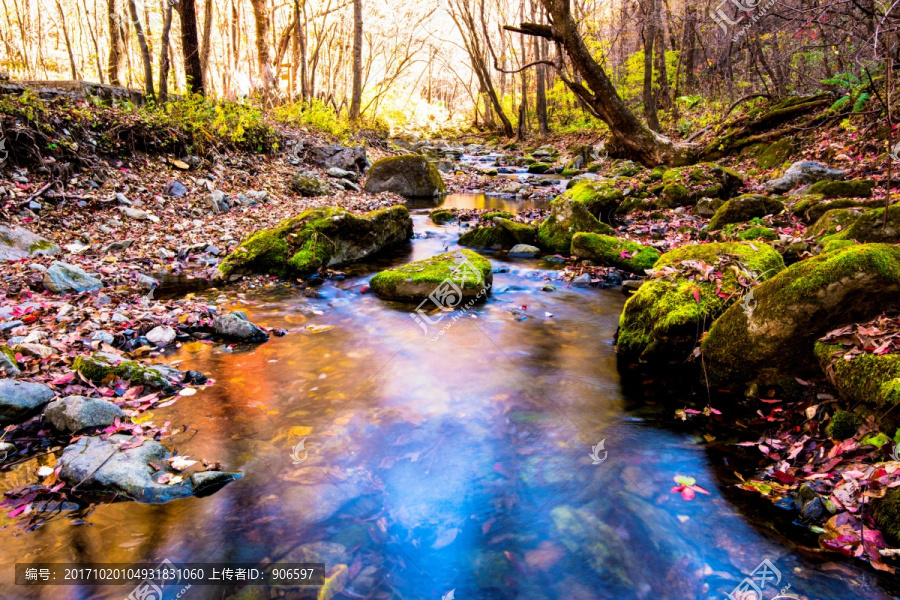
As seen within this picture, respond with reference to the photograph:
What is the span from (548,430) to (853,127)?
1163 cm

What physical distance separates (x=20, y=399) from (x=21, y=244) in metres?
4.80

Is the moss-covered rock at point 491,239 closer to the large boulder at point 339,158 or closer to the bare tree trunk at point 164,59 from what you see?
the large boulder at point 339,158

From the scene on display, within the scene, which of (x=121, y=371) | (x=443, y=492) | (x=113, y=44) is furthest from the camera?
(x=113, y=44)

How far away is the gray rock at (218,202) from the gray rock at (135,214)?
137cm

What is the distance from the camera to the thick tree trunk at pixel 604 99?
13.9m

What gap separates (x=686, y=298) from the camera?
16.1ft

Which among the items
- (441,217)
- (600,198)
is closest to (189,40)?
(441,217)

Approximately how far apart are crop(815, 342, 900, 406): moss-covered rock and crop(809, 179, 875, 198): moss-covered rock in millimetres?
6592

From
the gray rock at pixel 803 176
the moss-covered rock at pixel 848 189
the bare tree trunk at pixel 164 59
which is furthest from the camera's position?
the bare tree trunk at pixel 164 59

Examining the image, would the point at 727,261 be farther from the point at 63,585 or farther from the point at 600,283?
the point at 63,585

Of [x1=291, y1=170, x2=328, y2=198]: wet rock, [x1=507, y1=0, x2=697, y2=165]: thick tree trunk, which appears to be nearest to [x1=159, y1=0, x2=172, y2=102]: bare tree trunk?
[x1=291, y1=170, x2=328, y2=198]: wet rock

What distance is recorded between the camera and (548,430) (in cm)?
412

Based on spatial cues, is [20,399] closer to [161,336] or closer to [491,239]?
[161,336]

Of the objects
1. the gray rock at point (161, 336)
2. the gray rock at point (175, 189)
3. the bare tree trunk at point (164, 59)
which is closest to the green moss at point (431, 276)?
the gray rock at point (161, 336)
